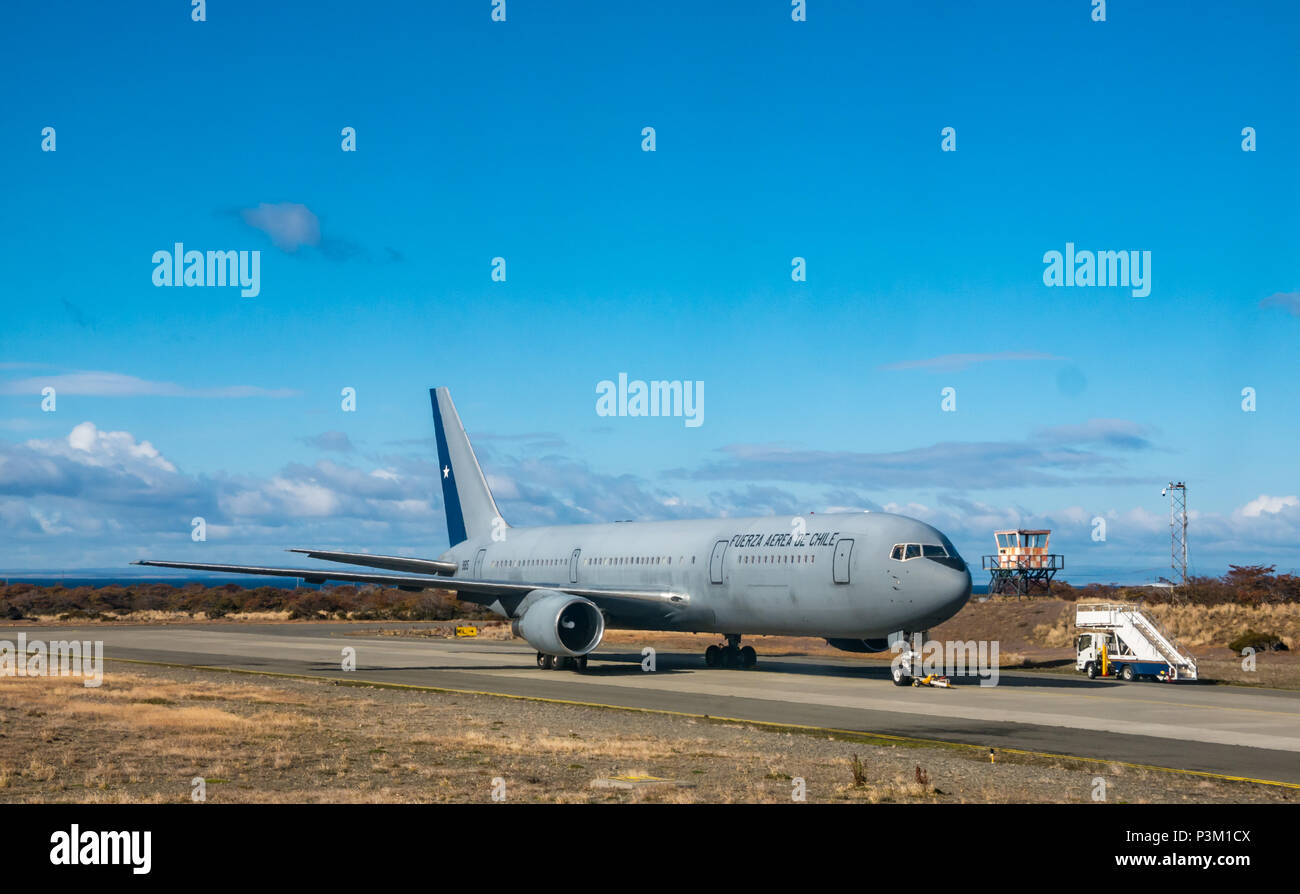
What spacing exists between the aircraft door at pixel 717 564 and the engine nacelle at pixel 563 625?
3739 mm

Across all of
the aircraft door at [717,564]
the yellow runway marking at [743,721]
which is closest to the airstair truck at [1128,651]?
the aircraft door at [717,564]

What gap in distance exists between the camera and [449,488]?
51656 mm

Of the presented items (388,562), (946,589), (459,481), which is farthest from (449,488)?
(946,589)

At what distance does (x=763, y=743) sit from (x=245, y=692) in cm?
1419

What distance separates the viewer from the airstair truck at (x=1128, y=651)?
35.1m

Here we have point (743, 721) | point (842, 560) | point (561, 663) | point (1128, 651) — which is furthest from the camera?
point (561, 663)

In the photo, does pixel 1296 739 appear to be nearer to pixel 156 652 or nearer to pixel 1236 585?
pixel 156 652

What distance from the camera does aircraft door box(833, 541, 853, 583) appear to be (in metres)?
31.5

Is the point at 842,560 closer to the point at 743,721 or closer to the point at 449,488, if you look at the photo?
the point at 743,721

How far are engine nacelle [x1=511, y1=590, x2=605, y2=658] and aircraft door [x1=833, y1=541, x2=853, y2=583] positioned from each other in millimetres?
7925

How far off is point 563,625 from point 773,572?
6.73m

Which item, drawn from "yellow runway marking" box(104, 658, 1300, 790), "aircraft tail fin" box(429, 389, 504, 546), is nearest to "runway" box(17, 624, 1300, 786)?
"yellow runway marking" box(104, 658, 1300, 790)

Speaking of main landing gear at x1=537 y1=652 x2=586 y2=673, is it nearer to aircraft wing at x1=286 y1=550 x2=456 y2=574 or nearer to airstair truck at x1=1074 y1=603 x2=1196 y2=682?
aircraft wing at x1=286 y1=550 x2=456 y2=574
